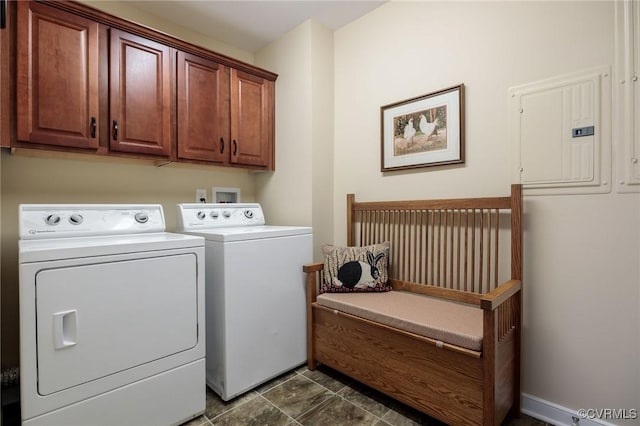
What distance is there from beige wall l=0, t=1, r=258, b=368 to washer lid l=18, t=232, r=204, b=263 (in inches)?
19.9

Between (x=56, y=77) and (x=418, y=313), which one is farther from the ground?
(x=56, y=77)

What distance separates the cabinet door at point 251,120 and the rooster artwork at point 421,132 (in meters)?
1.04

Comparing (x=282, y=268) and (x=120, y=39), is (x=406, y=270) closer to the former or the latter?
(x=282, y=268)

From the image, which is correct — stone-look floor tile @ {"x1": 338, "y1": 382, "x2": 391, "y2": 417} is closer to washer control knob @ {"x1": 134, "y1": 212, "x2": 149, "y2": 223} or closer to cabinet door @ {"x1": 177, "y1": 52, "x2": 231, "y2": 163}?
washer control knob @ {"x1": 134, "y1": 212, "x2": 149, "y2": 223}

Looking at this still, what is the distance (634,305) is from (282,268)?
1714 mm

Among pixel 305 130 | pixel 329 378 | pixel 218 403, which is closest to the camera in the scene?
pixel 218 403

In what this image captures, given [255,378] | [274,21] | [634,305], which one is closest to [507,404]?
[634,305]

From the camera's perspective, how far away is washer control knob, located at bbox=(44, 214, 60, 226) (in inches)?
61.2

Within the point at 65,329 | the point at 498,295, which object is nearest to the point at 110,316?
the point at 65,329

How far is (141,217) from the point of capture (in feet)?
6.05

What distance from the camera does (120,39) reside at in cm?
184

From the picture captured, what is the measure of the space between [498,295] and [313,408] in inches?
43.5

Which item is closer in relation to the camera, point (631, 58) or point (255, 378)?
A: point (631, 58)

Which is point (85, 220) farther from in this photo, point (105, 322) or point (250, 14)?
point (250, 14)
